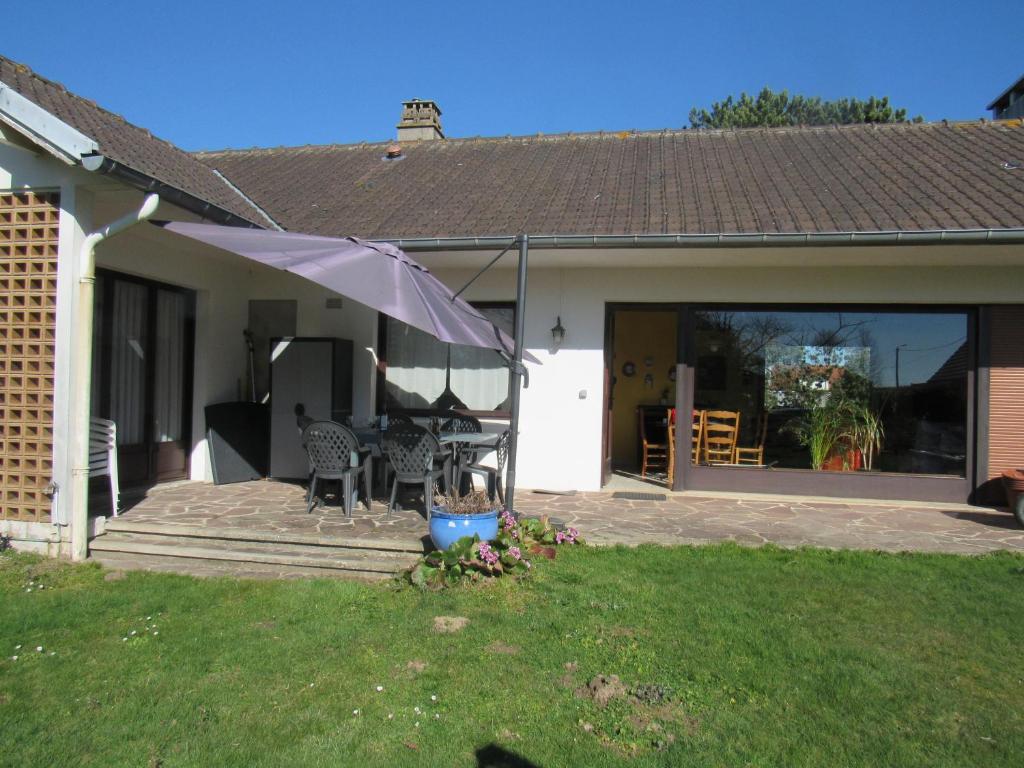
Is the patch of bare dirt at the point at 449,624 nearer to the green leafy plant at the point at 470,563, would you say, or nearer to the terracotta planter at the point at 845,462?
the green leafy plant at the point at 470,563

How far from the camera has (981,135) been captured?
9.59 meters

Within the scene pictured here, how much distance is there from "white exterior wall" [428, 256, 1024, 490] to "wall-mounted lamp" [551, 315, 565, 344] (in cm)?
6

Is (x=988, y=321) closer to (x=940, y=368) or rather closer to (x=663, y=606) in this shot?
(x=940, y=368)

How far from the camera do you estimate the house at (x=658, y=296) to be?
23.0 feet

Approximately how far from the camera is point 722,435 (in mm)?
8422

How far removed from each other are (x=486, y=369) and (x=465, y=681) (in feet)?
18.4

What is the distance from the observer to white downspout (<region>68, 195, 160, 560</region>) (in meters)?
4.96

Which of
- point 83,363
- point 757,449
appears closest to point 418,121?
point 757,449

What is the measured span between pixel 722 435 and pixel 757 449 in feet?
1.44

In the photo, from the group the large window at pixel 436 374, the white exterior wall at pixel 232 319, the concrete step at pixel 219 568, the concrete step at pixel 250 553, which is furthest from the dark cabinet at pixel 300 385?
the concrete step at pixel 219 568

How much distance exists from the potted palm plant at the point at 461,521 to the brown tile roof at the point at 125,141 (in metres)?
3.21

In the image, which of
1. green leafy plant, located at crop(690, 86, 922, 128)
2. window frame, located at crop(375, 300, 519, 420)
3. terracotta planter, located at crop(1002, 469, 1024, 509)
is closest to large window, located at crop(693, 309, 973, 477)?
terracotta planter, located at crop(1002, 469, 1024, 509)

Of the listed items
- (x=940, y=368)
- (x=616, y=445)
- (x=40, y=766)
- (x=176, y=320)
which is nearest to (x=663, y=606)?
(x=40, y=766)

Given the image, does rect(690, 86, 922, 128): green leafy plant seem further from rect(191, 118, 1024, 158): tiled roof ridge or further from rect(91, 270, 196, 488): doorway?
rect(91, 270, 196, 488): doorway
